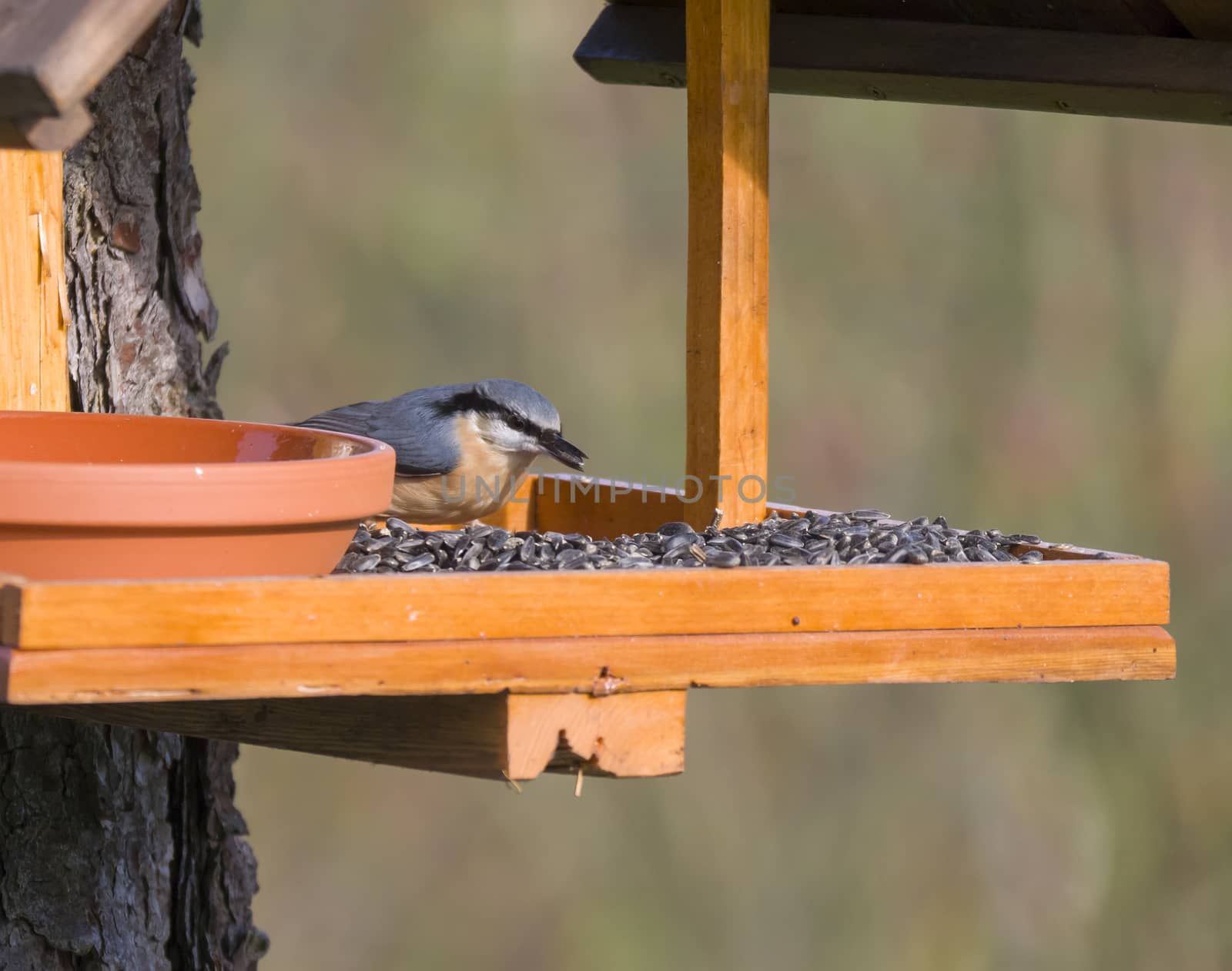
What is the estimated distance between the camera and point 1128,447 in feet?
17.7

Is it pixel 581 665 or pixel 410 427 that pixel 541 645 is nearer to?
pixel 581 665

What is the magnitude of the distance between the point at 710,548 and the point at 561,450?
0.93 m

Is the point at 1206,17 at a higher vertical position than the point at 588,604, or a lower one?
higher

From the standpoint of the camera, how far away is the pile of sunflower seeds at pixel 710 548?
6.67 ft

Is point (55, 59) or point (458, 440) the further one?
point (458, 440)

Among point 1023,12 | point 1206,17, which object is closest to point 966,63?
point 1023,12

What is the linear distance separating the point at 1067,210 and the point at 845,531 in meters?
3.50

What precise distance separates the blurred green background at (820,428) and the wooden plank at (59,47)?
3.75 meters

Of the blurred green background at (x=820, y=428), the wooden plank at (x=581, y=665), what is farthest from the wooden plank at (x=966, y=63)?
the blurred green background at (x=820, y=428)

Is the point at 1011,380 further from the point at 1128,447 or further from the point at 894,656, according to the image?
the point at 894,656

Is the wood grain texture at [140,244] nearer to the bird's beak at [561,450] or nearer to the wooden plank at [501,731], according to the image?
the bird's beak at [561,450]

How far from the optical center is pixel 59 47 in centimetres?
137

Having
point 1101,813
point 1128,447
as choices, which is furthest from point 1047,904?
point 1128,447

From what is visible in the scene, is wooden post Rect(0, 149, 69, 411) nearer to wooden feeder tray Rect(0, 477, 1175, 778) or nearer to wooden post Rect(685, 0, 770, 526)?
wooden feeder tray Rect(0, 477, 1175, 778)
